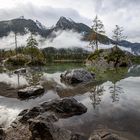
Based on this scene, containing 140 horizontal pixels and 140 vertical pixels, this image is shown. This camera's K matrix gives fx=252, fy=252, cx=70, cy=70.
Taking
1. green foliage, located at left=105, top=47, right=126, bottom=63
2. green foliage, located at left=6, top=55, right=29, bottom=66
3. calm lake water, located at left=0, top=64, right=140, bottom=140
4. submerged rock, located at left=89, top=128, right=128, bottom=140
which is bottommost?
green foliage, located at left=6, top=55, right=29, bottom=66

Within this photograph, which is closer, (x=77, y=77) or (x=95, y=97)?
(x=95, y=97)

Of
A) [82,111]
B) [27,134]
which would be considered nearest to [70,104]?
[82,111]

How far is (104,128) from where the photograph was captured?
45.8 feet

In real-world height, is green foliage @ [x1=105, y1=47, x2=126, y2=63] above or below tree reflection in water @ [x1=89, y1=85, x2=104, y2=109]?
above

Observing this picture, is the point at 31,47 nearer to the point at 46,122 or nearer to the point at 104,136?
the point at 46,122

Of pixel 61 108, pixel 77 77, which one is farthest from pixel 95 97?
pixel 77 77

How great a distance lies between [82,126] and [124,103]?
600cm

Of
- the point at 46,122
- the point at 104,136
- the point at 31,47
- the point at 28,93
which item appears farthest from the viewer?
the point at 31,47

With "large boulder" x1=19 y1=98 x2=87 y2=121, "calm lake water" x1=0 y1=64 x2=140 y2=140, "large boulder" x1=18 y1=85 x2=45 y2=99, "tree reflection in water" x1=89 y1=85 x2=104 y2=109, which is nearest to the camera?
"calm lake water" x1=0 y1=64 x2=140 y2=140

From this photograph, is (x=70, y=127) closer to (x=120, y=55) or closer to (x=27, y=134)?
(x=27, y=134)

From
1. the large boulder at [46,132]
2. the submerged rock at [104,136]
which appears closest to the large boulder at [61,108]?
the large boulder at [46,132]

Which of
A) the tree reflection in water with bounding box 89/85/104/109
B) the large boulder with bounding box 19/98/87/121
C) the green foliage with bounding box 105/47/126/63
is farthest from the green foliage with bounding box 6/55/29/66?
the large boulder with bounding box 19/98/87/121

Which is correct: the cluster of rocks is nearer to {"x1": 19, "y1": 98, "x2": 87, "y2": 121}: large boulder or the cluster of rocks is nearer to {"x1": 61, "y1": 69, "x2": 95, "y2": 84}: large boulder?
{"x1": 19, "y1": 98, "x2": 87, "y2": 121}: large boulder

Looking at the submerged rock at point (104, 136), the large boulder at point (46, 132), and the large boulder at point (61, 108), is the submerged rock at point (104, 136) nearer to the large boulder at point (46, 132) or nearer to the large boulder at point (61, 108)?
the large boulder at point (46, 132)
